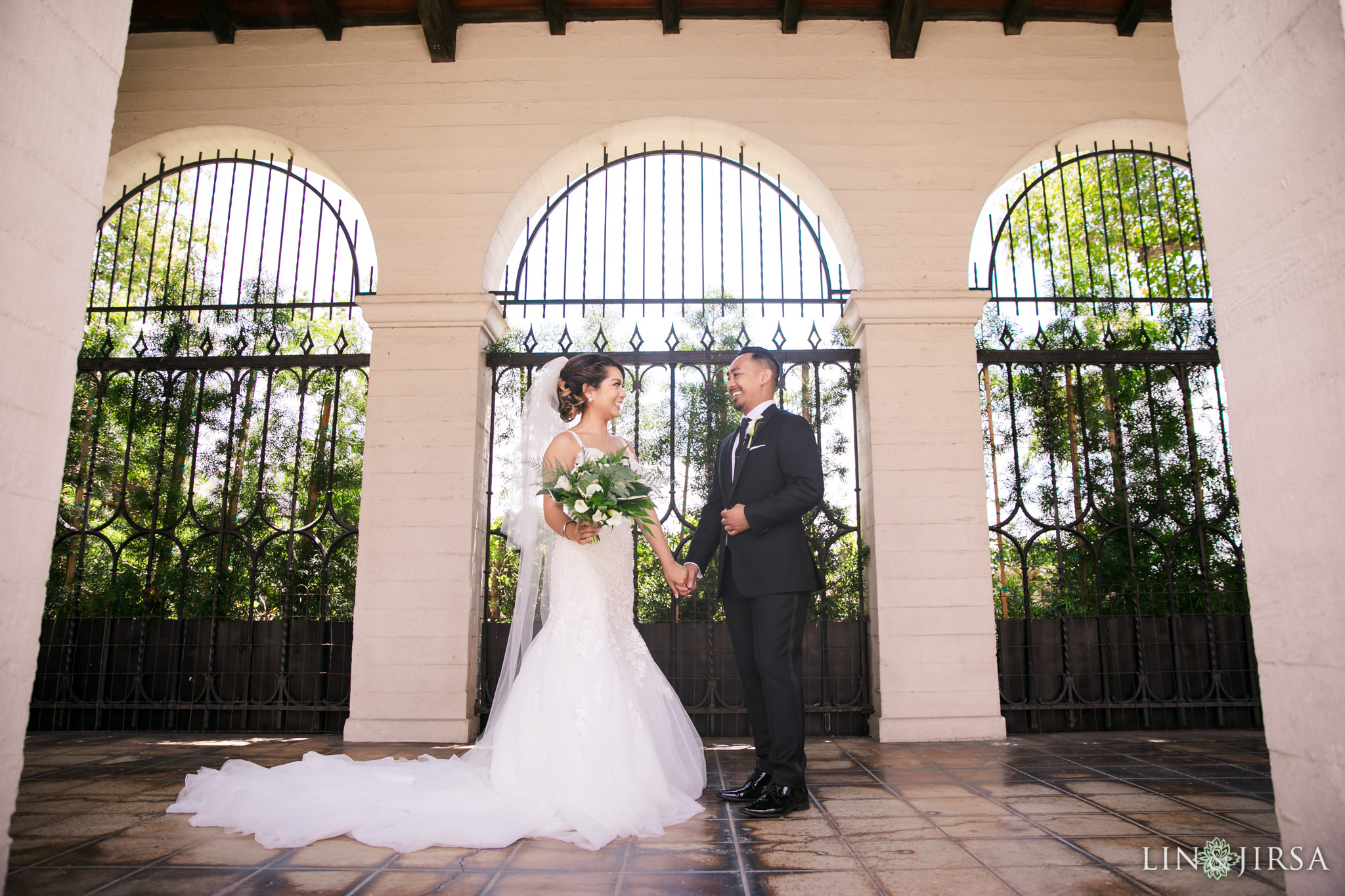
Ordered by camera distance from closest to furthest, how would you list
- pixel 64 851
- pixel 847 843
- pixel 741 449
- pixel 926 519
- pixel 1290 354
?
pixel 1290 354, pixel 64 851, pixel 847 843, pixel 741 449, pixel 926 519

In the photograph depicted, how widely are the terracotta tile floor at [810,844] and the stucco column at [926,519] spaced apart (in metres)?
0.87

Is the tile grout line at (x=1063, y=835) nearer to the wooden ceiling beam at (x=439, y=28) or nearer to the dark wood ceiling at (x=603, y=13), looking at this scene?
the dark wood ceiling at (x=603, y=13)

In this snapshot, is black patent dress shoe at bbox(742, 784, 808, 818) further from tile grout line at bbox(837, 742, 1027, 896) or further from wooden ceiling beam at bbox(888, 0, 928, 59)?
wooden ceiling beam at bbox(888, 0, 928, 59)

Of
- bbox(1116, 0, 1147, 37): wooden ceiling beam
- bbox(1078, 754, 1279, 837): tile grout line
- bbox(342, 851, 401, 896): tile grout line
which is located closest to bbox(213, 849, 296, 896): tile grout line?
bbox(342, 851, 401, 896): tile grout line

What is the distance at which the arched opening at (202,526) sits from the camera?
5484 millimetres

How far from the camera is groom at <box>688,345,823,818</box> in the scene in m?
3.17

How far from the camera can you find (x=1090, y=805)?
3.21 metres

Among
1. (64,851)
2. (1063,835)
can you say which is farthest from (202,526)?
(1063,835)

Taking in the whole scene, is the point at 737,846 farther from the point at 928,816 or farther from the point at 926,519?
the point at 926,519

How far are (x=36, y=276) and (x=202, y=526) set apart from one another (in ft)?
14.1

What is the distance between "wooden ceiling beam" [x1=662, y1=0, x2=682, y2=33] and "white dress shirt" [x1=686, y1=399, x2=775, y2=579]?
3.89m

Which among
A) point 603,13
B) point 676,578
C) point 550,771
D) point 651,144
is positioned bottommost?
point 550,771

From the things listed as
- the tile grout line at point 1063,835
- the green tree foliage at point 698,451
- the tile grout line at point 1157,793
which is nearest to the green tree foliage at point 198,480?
the green tree foliage at point 698,451

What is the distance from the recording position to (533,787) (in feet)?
9.76
